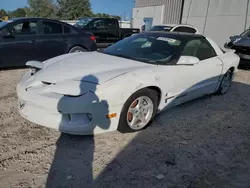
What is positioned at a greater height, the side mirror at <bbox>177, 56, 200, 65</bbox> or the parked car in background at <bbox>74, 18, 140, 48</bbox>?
the side mirror at <bbox>177, 56, 200, 65</bbox>

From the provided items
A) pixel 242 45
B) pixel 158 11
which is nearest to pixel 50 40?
pixel 242 45

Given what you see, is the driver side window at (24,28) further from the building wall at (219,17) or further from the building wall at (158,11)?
the building wall at (158,11)

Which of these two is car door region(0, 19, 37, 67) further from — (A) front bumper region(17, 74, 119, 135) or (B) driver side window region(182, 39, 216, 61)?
(B) driver side window region(182, 39, 216, 61)

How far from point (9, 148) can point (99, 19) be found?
33.1 ft

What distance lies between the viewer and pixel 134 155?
2.89 metres

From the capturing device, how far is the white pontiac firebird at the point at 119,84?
2842mm

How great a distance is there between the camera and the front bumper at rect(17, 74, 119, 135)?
2.77 m

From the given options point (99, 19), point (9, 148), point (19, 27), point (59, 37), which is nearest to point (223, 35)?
point (99, 19)

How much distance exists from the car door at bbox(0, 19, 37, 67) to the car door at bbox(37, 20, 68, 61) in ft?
0.61

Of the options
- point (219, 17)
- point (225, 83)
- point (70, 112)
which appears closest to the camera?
point (70, 112)

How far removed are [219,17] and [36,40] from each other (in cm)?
1135

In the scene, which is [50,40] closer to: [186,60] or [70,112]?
[186,60]

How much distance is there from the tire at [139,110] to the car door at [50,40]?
4.60 metres

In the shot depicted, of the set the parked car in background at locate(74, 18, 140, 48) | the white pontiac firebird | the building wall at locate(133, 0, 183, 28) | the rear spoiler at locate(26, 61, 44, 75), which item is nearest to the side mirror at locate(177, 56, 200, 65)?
the white pontiac firebird
